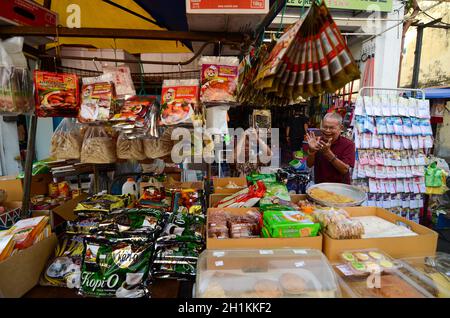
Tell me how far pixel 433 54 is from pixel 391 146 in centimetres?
767

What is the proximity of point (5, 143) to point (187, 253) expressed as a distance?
4.39 metres

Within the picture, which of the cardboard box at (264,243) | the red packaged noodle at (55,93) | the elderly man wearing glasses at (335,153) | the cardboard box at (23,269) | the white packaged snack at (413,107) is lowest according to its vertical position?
the cardboard box at (23,269)

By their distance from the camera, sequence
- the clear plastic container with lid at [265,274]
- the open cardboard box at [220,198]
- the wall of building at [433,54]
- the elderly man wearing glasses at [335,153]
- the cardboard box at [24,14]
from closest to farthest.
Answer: the clear plastic container with lid at [265,274]
the cardboard box at [24,14]
the open cardboard box at [220,198]
the elderly man wearing glasses at [335,153]
the wall of building at [433,54]

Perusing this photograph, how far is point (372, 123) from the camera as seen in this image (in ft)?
11.6

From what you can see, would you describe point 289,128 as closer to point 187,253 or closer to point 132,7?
point 132,7

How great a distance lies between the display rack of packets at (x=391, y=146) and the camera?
11.5 ft

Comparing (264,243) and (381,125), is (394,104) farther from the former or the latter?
(264,243)

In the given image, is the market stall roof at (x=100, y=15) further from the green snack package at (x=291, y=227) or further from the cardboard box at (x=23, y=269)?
the green snack package at (x=291, y=227)

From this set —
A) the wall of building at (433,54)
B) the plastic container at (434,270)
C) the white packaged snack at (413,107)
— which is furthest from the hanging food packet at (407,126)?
the wall of building at (433,54)

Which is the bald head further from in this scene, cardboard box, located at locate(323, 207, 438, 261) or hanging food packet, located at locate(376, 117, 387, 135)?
hanging food packet, located at locate(376, 117, 387, 135)

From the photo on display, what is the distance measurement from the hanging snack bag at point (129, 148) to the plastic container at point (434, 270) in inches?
63.5

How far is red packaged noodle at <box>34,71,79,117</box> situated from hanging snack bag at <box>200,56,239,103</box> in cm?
77

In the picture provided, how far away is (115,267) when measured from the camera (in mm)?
1119

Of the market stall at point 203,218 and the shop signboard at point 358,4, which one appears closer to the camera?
the market stall at point 203,218
